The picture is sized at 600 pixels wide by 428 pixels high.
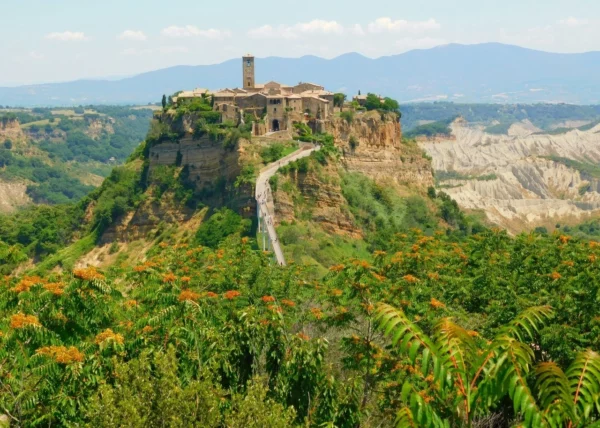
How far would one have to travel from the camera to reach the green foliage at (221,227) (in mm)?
53094

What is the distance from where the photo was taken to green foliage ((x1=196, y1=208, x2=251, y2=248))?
5309 cm

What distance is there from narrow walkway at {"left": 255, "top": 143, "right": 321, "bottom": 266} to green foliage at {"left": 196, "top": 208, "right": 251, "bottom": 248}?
132 centimetres

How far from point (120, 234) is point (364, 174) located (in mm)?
20620

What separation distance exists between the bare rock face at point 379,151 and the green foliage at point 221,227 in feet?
45.1

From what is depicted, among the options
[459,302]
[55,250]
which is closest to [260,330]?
[459,302]

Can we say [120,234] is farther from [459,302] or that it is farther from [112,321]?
[112,321]

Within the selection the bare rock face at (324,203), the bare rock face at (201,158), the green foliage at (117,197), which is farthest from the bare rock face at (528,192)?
the green foliage at (117,197)

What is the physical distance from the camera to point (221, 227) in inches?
2148

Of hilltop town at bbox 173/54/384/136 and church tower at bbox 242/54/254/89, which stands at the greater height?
church tower at bbox 242/54/254/89

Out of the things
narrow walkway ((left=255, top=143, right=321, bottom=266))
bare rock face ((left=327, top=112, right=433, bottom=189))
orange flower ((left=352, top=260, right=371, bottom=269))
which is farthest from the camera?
bare rock face ((left=327, top=112, right=433, bottom=189))

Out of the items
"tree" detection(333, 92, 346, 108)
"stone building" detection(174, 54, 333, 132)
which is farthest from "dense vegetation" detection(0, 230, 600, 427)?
"tree" detection(333, 92, 346, 108)

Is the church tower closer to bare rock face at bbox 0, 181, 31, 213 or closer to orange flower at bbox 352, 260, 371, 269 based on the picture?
orange flower at bbox 352, 260, 371, 269

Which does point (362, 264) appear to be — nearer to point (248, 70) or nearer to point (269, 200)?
point (269, 200)

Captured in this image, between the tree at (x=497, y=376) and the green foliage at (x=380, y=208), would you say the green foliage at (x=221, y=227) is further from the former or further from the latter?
the tree at (x=497, y=376)
